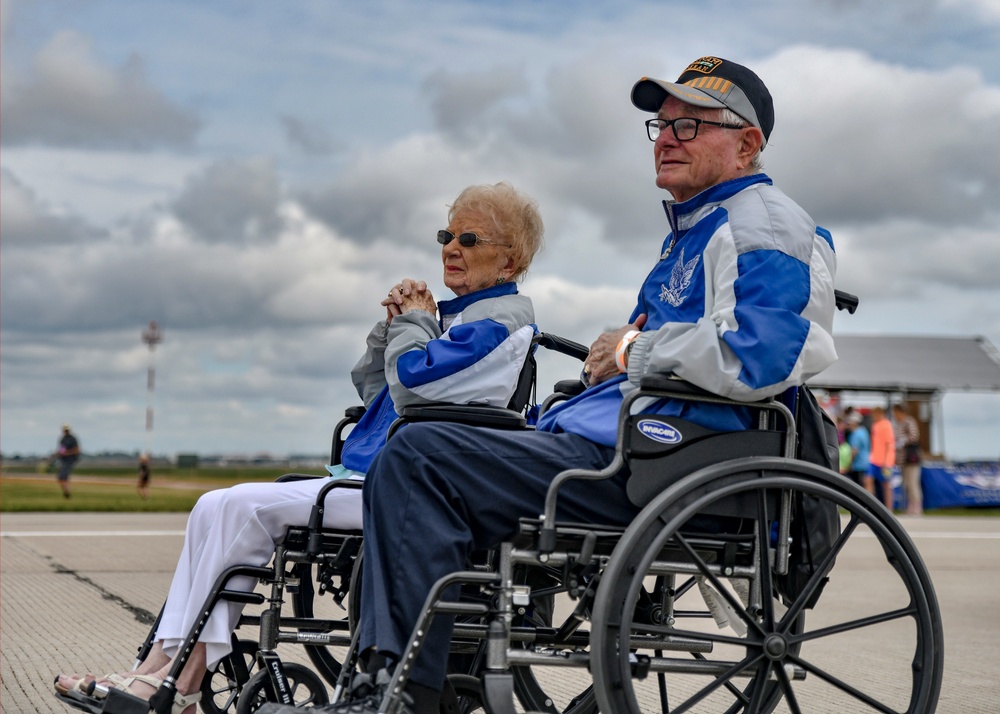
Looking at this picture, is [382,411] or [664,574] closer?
[664,574]

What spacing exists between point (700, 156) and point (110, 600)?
503cm

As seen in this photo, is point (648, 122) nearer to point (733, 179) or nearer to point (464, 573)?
point (733, 179)

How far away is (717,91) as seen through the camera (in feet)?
10.5

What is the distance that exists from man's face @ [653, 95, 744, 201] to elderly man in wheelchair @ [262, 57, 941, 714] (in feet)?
0.53

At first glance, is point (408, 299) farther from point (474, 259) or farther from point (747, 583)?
point (747, 583)

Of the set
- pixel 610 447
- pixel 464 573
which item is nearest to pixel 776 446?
pixel 610 447

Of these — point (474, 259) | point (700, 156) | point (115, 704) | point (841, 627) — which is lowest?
point (115, 704)

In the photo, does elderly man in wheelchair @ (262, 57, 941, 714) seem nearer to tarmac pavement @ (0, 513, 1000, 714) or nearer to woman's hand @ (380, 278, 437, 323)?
woman's hand @ (380, 278, 437, 323)

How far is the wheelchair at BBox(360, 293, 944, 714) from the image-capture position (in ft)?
8.46

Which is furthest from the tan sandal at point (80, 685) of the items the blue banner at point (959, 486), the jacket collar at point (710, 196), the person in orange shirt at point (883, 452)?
the blue banner at point (959, 486)

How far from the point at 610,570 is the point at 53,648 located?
3.63 m

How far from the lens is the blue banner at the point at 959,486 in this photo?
21.4m

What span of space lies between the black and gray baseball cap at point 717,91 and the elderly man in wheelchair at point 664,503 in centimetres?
27

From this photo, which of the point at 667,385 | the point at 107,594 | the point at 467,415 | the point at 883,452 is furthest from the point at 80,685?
the point at 883,452
